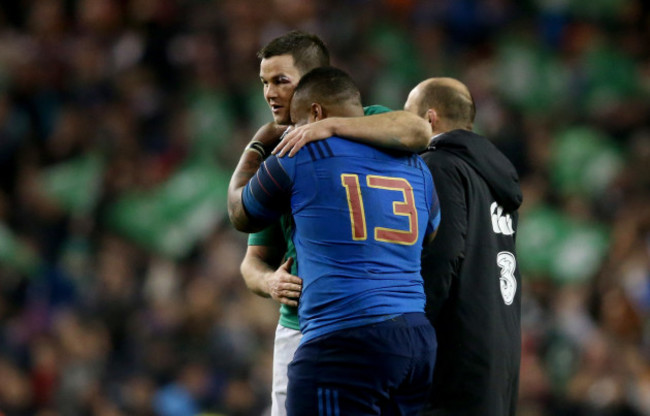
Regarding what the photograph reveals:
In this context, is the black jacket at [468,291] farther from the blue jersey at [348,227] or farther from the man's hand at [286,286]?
the man's hand at [286,286]

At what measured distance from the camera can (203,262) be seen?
30.1 feet

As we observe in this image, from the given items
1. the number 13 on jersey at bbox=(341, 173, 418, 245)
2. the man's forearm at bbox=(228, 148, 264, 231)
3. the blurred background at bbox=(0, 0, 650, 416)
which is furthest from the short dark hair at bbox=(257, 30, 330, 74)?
the blurred background at bbox=(0, 0, 650, 416)

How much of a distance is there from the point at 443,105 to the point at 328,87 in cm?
88

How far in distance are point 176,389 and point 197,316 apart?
0.70m

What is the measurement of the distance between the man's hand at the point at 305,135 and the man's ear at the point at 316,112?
9 centimetres

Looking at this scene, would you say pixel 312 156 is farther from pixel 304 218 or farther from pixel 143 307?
pixel 143 307

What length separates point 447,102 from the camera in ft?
14.6

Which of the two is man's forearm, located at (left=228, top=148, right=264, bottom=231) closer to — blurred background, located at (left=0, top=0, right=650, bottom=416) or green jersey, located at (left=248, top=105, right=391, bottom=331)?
green jersey, located at (left=248, top=105, right=391, bottom=331)

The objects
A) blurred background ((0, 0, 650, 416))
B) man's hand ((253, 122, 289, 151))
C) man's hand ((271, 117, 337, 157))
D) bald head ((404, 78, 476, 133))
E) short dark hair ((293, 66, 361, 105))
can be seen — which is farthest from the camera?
blurred background ((0, 0, 650, 416))

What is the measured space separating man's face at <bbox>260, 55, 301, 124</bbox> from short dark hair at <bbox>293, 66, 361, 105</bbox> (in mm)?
427

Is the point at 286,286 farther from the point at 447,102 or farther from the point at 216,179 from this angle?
the point at 216,179

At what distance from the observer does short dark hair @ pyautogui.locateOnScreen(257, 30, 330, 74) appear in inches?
165

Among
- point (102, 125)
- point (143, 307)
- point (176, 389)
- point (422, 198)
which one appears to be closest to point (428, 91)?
point (422, 198)

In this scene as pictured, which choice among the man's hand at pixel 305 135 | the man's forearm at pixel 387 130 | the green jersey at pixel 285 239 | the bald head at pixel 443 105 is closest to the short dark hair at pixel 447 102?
the bald head at pixel 443 105
